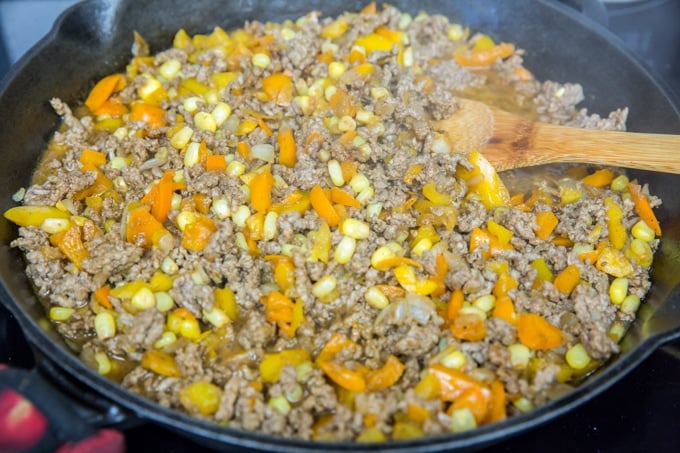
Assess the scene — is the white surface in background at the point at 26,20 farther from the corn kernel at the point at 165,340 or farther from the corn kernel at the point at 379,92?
the corn kernel at the point at 165,340

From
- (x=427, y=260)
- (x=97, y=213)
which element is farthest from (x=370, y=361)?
(x=97, y=213)

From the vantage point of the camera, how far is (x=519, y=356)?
242cm

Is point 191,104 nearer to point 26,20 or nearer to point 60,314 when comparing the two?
point 60,314

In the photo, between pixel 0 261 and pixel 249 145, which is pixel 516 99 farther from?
pixel 0 261

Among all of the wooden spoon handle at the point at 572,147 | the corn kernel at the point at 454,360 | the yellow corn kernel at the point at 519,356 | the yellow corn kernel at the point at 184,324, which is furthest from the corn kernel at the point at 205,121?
the yellow corn kernel at the point at 519,356

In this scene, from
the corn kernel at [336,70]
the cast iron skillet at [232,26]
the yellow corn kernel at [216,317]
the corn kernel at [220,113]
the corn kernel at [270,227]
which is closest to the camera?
the cast iron skillet at [232,26]

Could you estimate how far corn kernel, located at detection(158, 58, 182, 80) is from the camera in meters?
3.46

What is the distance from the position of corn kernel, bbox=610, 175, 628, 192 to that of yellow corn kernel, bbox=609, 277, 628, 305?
61 cm

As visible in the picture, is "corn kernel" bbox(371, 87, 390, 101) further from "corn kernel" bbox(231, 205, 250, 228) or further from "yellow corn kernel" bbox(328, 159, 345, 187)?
"corn kernel" bbox(231, 205, 250, 228)

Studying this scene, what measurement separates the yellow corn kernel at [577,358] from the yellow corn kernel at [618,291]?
33 cm

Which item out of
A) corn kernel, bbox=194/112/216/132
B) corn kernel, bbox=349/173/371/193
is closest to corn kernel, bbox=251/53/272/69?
corn kernel, bbox=194/112/216/132

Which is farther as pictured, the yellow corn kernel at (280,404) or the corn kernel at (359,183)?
the corn kernel at (359,183)

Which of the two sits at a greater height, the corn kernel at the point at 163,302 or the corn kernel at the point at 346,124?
the corn kernel at the point at 346,124

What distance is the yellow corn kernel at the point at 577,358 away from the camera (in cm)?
245
